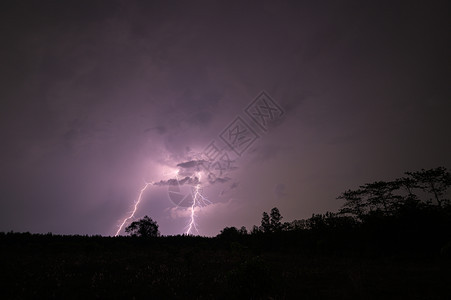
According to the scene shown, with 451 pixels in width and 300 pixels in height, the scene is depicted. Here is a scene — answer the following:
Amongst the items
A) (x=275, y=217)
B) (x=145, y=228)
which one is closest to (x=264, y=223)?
(x=275, y=217)

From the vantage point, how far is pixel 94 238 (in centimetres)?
4412

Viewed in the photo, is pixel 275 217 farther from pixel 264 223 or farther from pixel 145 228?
pixel 145 228

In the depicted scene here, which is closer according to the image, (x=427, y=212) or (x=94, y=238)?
(x=427, y=212)

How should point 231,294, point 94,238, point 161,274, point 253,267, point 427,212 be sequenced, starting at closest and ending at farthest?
point 253,267
point 231,294
point 161,274
point 427,212
point 94,238

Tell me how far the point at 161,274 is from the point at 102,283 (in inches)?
148

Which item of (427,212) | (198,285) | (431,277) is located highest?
(427,212)

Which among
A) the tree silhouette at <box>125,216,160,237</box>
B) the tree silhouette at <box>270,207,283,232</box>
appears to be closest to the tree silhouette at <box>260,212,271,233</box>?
the tree silhouette at <box>270,207,283,232</box>

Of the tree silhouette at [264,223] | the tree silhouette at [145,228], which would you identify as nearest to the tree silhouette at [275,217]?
the tree silhouette at [264,223]

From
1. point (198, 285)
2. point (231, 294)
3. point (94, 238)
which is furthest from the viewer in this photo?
point (94, 238)

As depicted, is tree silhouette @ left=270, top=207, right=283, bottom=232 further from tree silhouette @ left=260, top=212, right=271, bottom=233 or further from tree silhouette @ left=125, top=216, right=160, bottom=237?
tree silhouette @ left=125, top=216, right=160, bottom=237

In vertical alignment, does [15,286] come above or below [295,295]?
above

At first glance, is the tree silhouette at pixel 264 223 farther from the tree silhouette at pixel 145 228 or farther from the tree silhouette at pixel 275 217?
the tree silhouette at pixel 145 228

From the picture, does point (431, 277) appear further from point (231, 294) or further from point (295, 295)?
point (231, 294)

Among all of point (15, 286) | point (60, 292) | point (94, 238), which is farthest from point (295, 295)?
point (94, 238)
